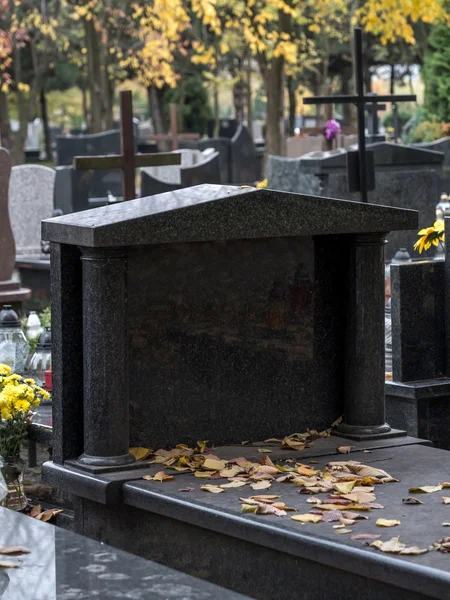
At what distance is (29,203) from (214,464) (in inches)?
421

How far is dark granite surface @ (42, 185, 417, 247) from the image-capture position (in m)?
4.66

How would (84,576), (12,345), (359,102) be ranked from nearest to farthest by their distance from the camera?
(84,576) → (12,345) → (359,102)

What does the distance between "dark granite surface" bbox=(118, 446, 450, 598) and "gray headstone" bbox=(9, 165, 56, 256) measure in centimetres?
1054

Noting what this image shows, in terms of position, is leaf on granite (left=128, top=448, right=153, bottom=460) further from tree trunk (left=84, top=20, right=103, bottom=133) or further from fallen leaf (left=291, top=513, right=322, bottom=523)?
tree trunk (left=84, top=20, right=103, bottom=133)

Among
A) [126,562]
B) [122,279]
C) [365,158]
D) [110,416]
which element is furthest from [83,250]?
[365,158]

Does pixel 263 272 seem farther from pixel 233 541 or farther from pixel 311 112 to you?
pixel 311 112

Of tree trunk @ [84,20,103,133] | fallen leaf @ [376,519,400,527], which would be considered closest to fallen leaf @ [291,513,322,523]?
fallen leaf @ [376,519,400,527]

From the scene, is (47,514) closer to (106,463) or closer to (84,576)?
(106,463)

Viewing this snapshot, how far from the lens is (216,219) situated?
481cm

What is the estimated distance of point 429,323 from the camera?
650cm

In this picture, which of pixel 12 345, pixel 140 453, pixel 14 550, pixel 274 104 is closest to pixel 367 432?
pixel 140 453

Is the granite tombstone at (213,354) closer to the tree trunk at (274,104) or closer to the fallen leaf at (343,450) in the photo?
the fallen leaf at (343,450)

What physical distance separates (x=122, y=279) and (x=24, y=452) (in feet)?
7.63

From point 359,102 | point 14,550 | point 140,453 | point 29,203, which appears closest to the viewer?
point 14,550
